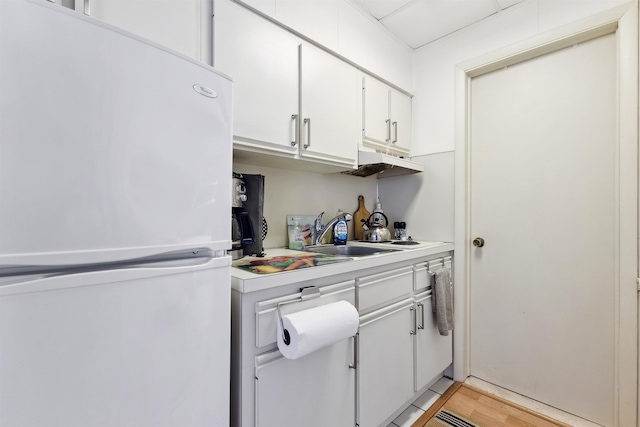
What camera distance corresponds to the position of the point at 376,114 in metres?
1.98

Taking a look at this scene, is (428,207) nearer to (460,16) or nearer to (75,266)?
(460,16)

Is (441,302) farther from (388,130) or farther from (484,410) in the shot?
(388,130)

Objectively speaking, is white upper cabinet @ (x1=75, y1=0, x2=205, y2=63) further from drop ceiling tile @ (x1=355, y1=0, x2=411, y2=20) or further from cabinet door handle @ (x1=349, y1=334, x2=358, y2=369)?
cabinet door handle @ (x1=349, y1=334, x2=358, y2=369)

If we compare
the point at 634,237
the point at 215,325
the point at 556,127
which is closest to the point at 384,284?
the point at 215,325

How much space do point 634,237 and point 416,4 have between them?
1748 mm

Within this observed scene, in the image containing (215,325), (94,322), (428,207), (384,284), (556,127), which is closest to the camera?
(94,322)

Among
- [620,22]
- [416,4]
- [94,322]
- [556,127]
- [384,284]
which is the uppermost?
[416,4]

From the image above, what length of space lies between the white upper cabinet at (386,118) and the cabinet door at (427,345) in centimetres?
104

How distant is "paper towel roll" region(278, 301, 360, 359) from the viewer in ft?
3.14

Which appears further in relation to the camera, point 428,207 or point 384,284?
point 428,207

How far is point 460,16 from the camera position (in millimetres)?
1910

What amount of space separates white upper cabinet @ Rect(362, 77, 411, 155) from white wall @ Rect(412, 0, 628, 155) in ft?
0.36

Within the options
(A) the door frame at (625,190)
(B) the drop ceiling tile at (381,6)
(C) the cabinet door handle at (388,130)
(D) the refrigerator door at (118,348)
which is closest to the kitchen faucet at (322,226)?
(C) the cabinet door handle at (388,130)

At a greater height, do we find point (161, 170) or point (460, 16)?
point (460, 16)
